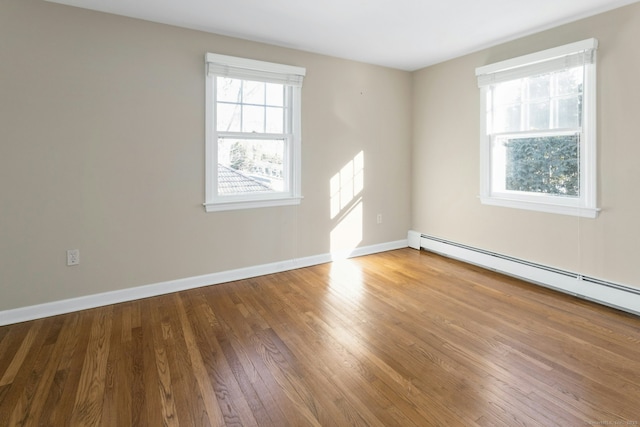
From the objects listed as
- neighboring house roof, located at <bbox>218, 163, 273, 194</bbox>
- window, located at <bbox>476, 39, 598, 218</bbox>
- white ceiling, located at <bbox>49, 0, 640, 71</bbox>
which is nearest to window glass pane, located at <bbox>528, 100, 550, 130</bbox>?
window, located at <bbox>476, 39, 598, 218</bbox>

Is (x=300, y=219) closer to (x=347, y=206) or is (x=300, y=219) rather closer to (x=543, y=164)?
(x=347, y=206)

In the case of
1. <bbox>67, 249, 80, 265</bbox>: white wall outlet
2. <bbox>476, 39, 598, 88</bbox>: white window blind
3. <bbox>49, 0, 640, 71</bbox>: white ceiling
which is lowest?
<bbox>67, 249, 80, 265</bbox>: white wall outlet

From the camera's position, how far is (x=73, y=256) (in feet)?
9.54

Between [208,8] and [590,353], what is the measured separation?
3.82 meters

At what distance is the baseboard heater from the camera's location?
289cm

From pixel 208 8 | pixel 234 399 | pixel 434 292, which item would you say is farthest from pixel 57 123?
pixel 434 292

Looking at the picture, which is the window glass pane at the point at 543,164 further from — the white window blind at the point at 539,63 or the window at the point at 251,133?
the window at the point at 251,133

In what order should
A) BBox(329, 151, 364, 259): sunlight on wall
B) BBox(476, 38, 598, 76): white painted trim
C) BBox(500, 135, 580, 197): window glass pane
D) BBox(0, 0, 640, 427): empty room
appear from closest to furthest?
BBox(0, 0, 640, 427): empty room
BBox(476, 38, 598, 76): white painted trim
BBox(500, 135, 580, 197): window glass pane
BBox(329, 151, 364, 259): sunlight on wall

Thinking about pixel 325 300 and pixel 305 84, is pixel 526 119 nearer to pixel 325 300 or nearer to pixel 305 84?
A: pixel 305 84

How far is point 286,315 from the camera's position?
2.85 m

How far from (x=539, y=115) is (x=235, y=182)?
3176 mm

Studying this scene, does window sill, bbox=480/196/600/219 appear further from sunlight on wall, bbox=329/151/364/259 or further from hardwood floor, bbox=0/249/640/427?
sunlight on wall, bbox=329/151/364/259

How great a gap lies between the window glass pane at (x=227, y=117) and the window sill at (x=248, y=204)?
760 mm

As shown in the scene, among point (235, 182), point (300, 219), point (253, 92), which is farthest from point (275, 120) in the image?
point (300, 219)
